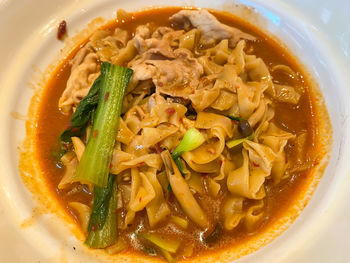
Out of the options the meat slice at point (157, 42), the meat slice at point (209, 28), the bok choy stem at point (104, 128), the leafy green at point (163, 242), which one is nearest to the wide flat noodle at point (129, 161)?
the bok choy stem at point (104, 128)

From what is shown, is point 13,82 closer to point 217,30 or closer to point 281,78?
point 217,30

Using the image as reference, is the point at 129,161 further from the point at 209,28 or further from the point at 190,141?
the point at 209,28

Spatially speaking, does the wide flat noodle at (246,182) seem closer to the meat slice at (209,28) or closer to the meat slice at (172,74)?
the meat slice at (172,74)

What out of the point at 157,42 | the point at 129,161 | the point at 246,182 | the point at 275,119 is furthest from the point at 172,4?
the point at 246,182

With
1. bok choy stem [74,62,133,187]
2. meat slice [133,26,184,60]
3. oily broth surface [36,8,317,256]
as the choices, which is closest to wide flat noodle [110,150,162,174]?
bok choy stem [74,62,133,187]

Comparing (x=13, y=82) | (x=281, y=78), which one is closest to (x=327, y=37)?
(x=281, y=78)

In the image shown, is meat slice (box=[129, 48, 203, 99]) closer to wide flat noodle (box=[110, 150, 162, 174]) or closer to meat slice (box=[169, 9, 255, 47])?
meat slice (box=[169, 9, 255, 47])
